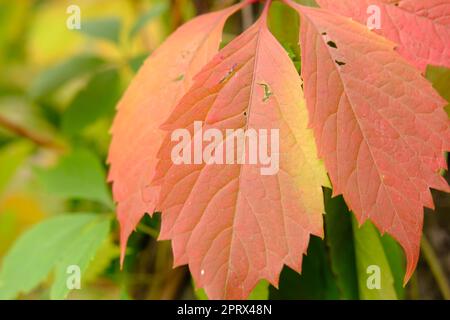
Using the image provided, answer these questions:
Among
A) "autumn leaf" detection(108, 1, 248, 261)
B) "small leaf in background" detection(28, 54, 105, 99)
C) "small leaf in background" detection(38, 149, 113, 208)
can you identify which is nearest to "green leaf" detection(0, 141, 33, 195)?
"small leaf in background" detection(28, 54, 105, 99)

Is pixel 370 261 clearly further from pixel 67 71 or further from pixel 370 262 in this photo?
pixel 67 71

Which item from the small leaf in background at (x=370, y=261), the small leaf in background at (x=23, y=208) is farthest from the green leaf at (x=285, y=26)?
the small leaf in background at (x=23, y=208)

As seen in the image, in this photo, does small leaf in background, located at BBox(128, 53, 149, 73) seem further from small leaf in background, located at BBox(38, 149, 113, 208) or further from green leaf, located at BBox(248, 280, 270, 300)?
green leaf, located at BBox(248, 280, 270, 300)

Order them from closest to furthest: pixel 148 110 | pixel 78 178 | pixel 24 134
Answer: pixel 148 110
pixel 78 178
pixel 24 134

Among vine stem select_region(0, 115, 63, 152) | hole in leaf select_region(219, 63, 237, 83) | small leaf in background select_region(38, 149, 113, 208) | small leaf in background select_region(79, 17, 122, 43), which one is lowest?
small leaf in background select_region(38, 149, 113, 208)

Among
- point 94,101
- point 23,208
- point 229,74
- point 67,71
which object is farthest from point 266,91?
point 23,208

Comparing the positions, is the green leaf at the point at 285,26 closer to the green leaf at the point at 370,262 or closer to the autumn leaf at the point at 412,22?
the autumn leaf at the point at 412,22
